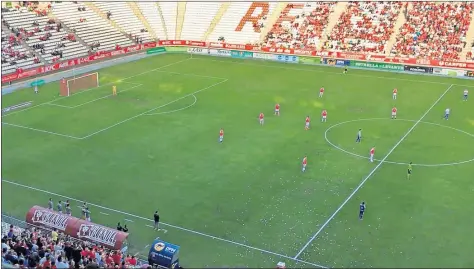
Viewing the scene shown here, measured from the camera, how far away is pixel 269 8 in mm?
82875

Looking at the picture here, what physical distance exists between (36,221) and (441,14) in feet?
206

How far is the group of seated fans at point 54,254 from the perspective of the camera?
19.2 metres

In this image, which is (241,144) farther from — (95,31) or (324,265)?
(95,31)

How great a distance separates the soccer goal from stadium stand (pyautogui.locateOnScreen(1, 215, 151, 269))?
2939cm

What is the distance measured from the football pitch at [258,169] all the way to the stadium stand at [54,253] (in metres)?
2.88

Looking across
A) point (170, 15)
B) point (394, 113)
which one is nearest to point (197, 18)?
point (170, 15)

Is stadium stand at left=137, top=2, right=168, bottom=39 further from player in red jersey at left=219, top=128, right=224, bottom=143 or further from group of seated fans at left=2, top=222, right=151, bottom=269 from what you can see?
group of seated fans at left=2, top=222, right=151, bottom=269

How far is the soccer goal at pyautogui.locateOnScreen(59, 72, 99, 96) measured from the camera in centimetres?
5094

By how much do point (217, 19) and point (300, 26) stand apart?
13.9 meters

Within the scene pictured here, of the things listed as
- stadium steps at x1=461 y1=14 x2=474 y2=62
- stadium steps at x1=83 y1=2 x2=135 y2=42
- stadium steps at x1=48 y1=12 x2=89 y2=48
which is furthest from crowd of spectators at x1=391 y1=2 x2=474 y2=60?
stadium steps at x1=48 y1=12 x2=89 y2=48

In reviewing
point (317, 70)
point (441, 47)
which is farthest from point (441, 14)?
point (317, 70)

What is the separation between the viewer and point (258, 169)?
33.2m

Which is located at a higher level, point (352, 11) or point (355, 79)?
point (352, 11)

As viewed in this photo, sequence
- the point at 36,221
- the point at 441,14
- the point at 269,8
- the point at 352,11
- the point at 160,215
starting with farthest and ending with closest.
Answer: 1. the point at 269,8
2. the point at 352,11
3. the point at 441,14
4. the point at 160,215
5. the point at 36,221
